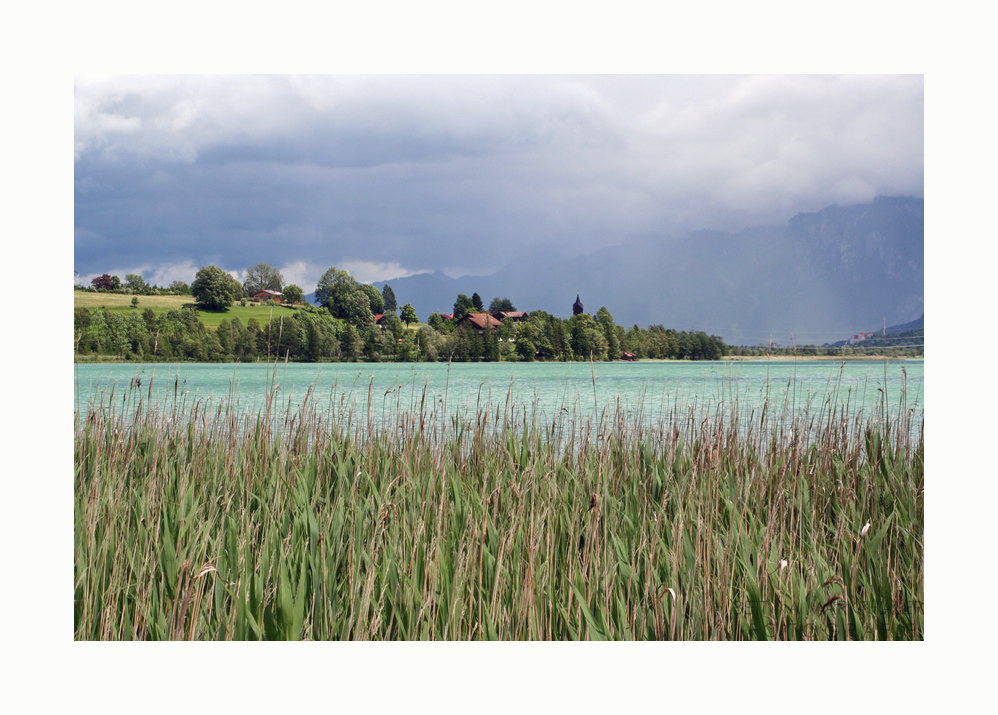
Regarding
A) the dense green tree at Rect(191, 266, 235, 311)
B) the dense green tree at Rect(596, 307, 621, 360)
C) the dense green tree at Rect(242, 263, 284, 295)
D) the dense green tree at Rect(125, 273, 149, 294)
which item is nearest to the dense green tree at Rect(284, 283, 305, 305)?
the dense green tree at Rect(242, 263, 284, 295)

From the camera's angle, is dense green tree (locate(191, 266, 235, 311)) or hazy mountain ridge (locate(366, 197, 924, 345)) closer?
hazy mountain ridge (locate(366, 197, 924, 345))

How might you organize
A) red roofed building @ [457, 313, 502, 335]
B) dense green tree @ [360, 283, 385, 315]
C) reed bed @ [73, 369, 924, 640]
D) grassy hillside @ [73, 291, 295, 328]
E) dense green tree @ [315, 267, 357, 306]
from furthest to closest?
red roofed building @ [457, 313, 502, 335] < dense green tree @ [360, 283, 385, 315] < dense green tree @ [315, 267, 357, 306] < grassy hillside @ [73, 291, 295, 328] < reed bed @ [73, 369, 924, 640]

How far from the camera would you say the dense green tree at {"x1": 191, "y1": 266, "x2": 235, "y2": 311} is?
3830mm

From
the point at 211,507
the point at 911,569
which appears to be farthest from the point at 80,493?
the point at 911,569

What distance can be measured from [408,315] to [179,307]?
1687 millimetres

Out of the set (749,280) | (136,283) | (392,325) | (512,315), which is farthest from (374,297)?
(749,280)

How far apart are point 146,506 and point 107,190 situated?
193cm

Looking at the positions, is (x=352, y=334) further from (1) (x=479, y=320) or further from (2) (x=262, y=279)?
(1) (x=479, y=320)

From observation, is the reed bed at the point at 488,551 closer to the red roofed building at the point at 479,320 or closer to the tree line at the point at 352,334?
the tree line at the point at 352,334

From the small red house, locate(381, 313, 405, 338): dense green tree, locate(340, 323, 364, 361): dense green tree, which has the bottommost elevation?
locate(340, 323, 364, 361): dense green tree

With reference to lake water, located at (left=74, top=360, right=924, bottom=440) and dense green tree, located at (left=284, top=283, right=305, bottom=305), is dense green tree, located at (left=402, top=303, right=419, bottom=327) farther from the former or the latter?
dense green tree, located at (left=284, top=283, right=305, bottom=305)

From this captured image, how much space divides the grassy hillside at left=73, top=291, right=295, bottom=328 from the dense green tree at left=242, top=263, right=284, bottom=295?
122 millimetres

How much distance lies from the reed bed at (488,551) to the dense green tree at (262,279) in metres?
0.89
